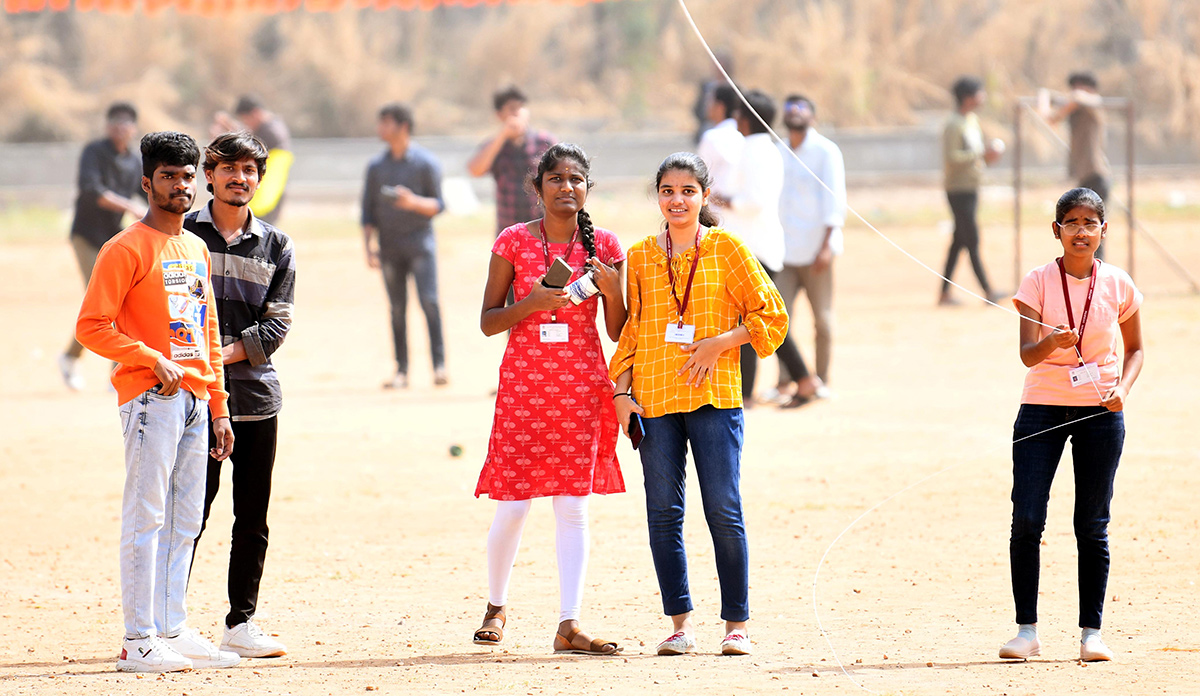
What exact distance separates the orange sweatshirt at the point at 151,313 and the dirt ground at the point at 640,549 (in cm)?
93

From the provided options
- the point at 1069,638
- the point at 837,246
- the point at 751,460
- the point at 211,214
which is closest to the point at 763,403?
the point at 837,246

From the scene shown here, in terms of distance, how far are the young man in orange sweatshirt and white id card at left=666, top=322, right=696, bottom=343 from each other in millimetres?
1442

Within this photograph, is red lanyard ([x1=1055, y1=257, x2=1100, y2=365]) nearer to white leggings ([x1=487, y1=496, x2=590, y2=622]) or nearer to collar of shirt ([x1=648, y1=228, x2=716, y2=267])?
collar of shirt ([x1=648, y1=228, x2=716, y2=267])

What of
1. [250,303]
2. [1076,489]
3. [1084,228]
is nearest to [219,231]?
[250,303]

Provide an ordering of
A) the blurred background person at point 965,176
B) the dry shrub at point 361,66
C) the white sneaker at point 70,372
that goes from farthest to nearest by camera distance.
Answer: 1. the dry shrub at point 361,66
2. the blurred background person at point 965,176
3. the white sneaker at point 70,372

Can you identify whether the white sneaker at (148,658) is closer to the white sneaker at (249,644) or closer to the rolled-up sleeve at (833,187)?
the white sneaker at (249,644)

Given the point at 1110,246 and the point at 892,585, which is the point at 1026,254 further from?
the point at 892,585

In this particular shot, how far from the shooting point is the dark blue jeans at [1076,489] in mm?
4387

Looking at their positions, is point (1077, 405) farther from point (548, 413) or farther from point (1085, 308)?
point (548, 413)

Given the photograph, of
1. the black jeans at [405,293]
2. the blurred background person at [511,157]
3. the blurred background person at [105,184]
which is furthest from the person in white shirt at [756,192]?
the blurred background person at [105,184]

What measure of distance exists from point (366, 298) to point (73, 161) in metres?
10.2

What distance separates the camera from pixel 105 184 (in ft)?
35.9

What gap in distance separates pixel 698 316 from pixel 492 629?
1258 mm

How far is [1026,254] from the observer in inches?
662
